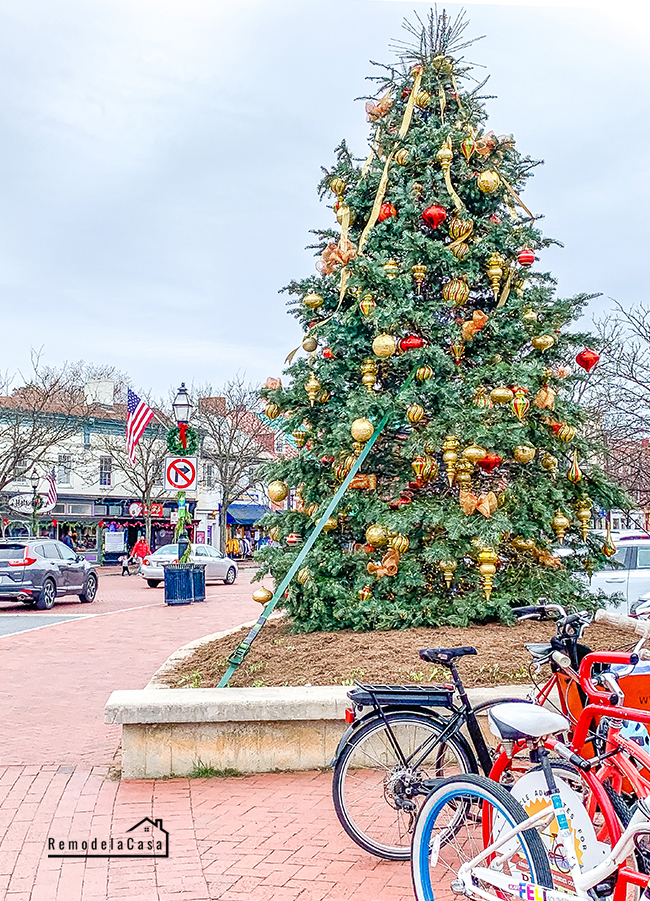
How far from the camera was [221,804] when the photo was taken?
5.10 meters

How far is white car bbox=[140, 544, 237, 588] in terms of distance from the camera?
2939 cm

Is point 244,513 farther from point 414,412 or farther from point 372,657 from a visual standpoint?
point 372,657

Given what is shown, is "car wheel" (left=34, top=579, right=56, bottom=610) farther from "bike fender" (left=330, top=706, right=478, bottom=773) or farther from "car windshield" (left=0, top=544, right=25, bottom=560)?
"bike fender" (left=330, top=706, right=478, bottom=773)

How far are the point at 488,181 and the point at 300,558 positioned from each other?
400 cm

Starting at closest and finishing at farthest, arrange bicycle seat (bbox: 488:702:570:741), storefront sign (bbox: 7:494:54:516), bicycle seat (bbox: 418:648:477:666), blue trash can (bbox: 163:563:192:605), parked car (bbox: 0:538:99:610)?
bicycle seat (bbox: 488:702:570:741) → bicycle seat (bbox: 418:648:477:666) → parked car (bbox: 0:538:99:610) → blue trash can (bbox: 163:563:192:605) → storefront sign (bbox: 7:494:54:516)

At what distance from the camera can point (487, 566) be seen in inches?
297

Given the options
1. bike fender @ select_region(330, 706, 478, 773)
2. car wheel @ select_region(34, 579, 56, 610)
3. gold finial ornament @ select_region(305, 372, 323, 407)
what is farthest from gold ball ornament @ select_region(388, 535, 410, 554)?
car wheel @ select_region(34, 579, 56, 610)

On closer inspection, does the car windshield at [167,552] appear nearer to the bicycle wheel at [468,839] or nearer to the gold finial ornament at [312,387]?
the gold finial ornament at [312,387]

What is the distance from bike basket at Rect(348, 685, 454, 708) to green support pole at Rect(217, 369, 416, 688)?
2.59 meters

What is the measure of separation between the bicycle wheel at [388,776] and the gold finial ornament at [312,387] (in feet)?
14.8

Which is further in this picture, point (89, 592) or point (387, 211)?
point (89, 592)

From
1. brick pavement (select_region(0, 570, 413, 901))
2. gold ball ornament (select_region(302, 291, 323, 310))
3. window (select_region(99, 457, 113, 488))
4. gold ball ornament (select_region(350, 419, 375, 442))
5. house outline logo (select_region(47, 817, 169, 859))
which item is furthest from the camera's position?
window (select_region(99, 457, 113, 488))

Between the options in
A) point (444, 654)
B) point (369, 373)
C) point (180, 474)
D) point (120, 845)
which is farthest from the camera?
point (180, 474)

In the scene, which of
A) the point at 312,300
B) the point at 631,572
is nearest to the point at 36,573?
the point at 631,572
